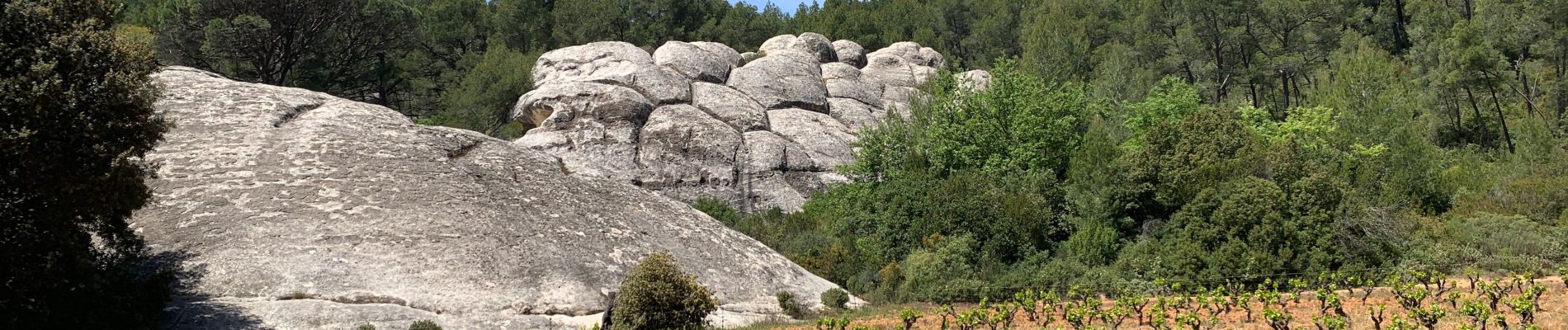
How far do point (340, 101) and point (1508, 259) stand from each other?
1317 inches

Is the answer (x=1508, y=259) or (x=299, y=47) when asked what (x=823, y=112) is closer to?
(x=299, y=47)

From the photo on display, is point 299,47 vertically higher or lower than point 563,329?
higher

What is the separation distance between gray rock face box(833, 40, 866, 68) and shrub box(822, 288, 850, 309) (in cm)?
4323

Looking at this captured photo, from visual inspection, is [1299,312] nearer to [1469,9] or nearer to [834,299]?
[834,299]

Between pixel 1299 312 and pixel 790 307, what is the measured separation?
11618 millimetres

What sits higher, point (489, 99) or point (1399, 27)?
point (1399, 27)

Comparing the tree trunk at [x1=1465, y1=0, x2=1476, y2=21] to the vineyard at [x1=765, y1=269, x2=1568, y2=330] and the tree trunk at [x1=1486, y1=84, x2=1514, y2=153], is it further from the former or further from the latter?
the vineyard at [x1=765, y1=269, x2=1568, y2=330]

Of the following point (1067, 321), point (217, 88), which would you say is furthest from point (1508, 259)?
point (217, 88)

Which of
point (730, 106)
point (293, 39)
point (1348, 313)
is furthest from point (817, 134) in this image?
point (1348, 313)

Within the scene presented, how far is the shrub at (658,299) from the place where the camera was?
69.6 feet

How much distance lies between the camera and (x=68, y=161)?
16.7 metres

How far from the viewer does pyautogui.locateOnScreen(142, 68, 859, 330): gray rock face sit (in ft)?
68.8

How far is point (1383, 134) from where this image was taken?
4741cm

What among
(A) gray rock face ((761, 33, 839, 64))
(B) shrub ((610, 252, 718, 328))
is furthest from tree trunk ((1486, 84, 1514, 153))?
(B) shrub ((610, 252, 718, 328))
